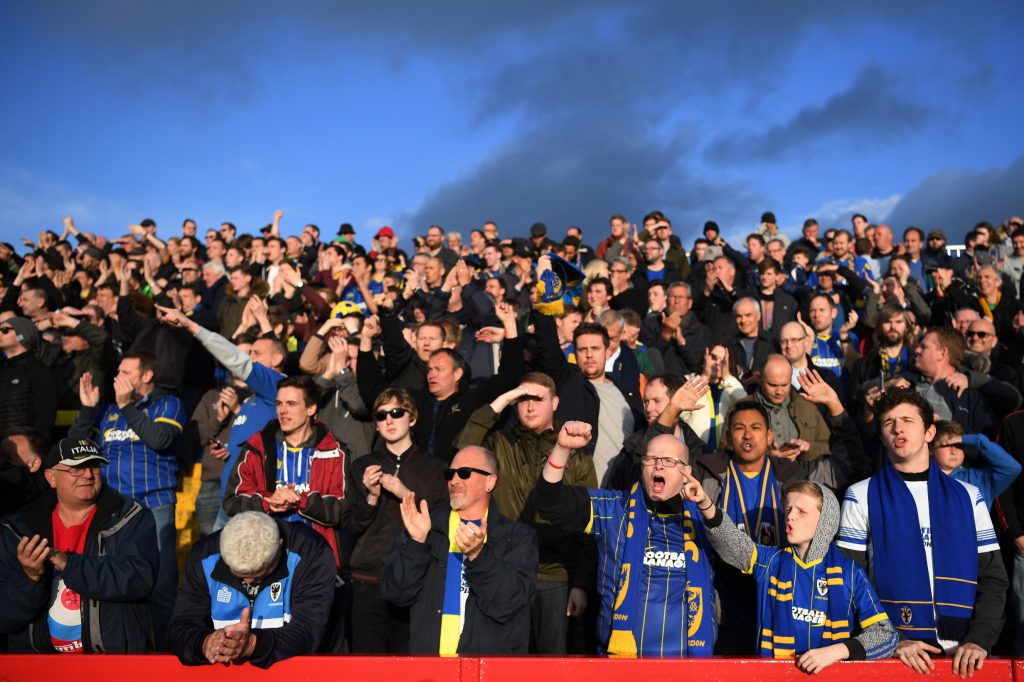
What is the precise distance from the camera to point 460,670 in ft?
12.5

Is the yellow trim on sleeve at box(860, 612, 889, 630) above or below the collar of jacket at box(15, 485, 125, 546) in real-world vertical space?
below

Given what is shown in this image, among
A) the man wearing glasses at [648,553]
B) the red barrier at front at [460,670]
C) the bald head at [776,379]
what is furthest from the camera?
the bald head at [776,379]

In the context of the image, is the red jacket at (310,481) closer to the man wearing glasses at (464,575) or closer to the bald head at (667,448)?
the man wearing glasses at (464,575)

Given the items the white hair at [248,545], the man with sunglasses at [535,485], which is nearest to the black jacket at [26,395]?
the man with sunglasses at [535,485]

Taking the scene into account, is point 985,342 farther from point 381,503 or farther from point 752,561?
point 381,503

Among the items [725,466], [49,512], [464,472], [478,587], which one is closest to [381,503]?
[464,472]

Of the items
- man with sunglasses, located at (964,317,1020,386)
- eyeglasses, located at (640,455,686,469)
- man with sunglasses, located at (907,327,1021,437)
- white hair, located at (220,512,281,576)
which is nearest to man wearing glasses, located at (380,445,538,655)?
white hair, located at (220,512,281,576)

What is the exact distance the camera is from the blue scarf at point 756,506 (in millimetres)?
5137

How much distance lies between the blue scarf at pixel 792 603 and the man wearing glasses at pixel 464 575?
1.25 m

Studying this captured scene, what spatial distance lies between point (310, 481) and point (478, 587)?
1968 mm

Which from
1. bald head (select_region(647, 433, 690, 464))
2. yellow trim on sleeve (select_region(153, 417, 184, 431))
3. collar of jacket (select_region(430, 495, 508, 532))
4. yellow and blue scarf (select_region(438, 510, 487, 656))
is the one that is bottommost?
yellow and blue scarf (select_region(438, 510, 487, 656))

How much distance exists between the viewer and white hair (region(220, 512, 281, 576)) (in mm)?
4012

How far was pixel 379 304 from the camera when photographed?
25.0 ft

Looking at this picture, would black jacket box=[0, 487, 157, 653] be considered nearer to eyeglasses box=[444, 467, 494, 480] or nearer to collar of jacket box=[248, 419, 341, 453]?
collar of jacket box=[248, 419, 341, 453]
